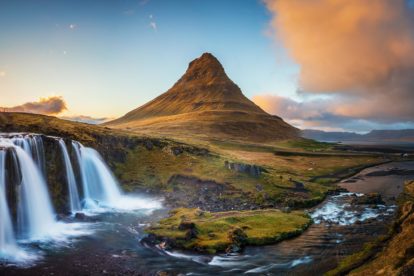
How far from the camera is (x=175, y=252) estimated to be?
142ft

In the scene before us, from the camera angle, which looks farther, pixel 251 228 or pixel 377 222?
pixel 377 222

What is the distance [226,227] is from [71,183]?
3098cm

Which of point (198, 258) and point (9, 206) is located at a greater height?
point (9, 206)

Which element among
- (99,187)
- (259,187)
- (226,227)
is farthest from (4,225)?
(259,187)

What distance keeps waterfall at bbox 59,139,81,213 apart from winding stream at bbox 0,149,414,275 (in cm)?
459

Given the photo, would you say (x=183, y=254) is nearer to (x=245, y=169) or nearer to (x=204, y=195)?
(x=204, y=195)

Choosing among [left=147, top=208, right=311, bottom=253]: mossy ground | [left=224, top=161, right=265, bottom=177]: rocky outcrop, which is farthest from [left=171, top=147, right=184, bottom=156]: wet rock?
[left=147, top=208, right=311, bottom=253]: mossy ground

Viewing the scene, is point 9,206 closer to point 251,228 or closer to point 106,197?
point 106,197

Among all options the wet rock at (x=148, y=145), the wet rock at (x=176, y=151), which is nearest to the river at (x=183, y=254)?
the wet rock at (x=176, y=151)

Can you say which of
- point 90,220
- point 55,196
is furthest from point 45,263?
point 55,196

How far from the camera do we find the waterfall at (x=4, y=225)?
40.9 m

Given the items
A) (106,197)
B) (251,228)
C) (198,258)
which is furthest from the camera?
(106,197)

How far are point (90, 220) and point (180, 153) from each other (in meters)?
50.9

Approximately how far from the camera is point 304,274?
35281 mm
